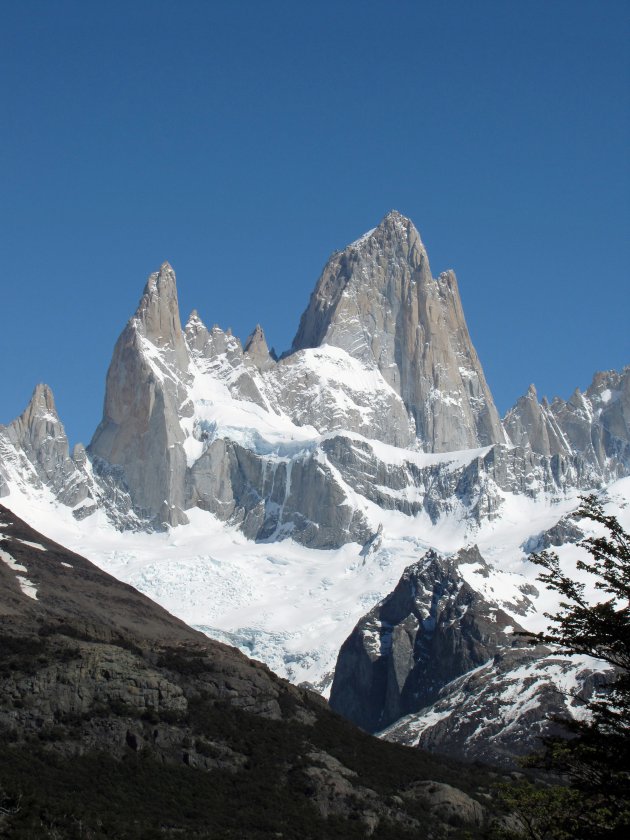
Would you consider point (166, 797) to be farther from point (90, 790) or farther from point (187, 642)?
point (187, 642)

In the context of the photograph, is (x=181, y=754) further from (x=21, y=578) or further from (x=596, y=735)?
(x=596, y=735)

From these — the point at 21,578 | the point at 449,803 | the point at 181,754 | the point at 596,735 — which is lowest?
the point at 596,735

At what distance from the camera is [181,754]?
107125 millimetres

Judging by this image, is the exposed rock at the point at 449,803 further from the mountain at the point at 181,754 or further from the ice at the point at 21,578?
the ice at the point at 21,578

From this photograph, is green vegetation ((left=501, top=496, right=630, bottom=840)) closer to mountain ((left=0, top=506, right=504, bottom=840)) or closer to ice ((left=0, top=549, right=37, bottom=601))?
mountain ((left=0, top=506, right=504, bottom=840))

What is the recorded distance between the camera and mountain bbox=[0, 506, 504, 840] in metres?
91.8

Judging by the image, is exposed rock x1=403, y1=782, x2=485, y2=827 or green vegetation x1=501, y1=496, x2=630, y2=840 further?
exposed rock x1=403, y1=782, x2=485, y2=827

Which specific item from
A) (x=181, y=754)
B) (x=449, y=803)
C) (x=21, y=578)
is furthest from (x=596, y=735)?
(x=21, y=578)

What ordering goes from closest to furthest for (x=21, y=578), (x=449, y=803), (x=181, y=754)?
(x=181, y=754), (x=449, y=803), (x=21, y=578)

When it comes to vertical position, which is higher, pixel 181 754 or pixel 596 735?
pixel 181 754

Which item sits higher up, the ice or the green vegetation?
the ice

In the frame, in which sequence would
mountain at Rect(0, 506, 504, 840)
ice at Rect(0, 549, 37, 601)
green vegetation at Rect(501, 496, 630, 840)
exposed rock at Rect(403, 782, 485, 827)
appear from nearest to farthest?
green vegetation at Rect(501, 496, 630, 840)
mountain at Rect(0, 506, 504, 840)
exposed rock at Rect(403, 782, 485, 827)
ice at Rect(0, 549, 37, 601)

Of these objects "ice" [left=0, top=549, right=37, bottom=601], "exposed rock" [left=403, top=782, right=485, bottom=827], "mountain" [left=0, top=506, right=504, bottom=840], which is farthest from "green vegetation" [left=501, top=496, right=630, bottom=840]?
"ice" [left=0, top=549, right=37, bottom=601]

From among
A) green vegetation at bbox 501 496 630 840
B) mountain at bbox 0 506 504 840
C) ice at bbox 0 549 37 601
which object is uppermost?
ice at bbox 0 549 37 601
